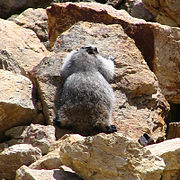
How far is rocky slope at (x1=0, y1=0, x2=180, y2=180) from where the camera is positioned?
22.3ft

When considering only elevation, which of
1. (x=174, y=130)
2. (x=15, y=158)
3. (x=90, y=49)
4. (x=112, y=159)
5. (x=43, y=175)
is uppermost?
(x=112, y=159)

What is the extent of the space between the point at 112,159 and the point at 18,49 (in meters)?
5.30

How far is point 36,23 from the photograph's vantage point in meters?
15.4

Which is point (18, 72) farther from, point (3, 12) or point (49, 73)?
point (3, 12)

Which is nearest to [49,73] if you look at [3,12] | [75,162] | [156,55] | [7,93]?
[7,93]

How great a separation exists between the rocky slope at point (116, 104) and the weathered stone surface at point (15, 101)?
2 centimetres

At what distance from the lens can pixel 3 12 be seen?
17969 mm

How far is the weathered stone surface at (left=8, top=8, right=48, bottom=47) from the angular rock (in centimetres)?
342

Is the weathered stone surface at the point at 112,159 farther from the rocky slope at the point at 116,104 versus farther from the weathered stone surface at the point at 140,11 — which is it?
the weathered stone surface at the point at 140,11

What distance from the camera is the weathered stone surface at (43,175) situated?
6652 mm

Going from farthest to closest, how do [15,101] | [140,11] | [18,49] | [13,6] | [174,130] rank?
[13,6] → [140,11] → [18,49] → [174,130] → [15,101]

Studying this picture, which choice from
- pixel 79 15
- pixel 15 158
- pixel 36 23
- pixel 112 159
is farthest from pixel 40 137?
pixel 36 23

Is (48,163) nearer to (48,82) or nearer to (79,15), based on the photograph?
(48,82)

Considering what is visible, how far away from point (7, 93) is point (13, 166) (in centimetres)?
205
